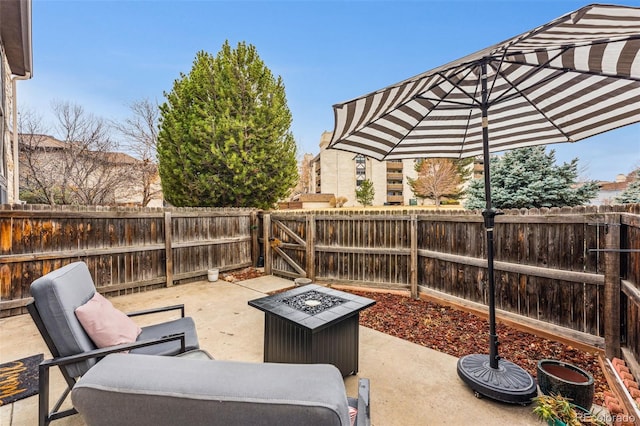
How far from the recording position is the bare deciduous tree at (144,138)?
1366cm

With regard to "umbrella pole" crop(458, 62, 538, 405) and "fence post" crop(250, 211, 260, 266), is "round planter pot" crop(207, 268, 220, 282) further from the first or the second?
"umbrella pole" crop(458, 62, 538, 405)

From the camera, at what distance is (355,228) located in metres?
5.96

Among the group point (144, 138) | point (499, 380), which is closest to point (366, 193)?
point (144, 138)

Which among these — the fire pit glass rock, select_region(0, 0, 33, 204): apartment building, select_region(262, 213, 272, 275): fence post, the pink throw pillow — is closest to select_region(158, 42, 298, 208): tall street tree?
select_region(262, 213, 272, 275): fence post

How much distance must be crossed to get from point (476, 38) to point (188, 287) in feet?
46.2

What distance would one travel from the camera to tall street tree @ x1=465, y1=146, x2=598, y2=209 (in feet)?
23.7

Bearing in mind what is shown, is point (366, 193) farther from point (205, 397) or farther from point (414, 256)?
point (205, 397)

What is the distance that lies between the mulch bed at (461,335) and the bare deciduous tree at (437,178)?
83.8ft

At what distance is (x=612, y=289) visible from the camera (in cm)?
290

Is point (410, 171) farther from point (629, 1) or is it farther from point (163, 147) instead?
point (629, 1)

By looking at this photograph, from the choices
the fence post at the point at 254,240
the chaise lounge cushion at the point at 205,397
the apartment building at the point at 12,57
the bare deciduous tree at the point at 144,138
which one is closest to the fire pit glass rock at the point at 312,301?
the chaise lounge cushion at the point at 205,397

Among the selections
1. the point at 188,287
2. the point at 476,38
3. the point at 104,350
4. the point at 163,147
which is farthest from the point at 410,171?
the point at 104,350

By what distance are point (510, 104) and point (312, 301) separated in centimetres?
323

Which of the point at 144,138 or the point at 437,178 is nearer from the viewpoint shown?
the point at 144,138
